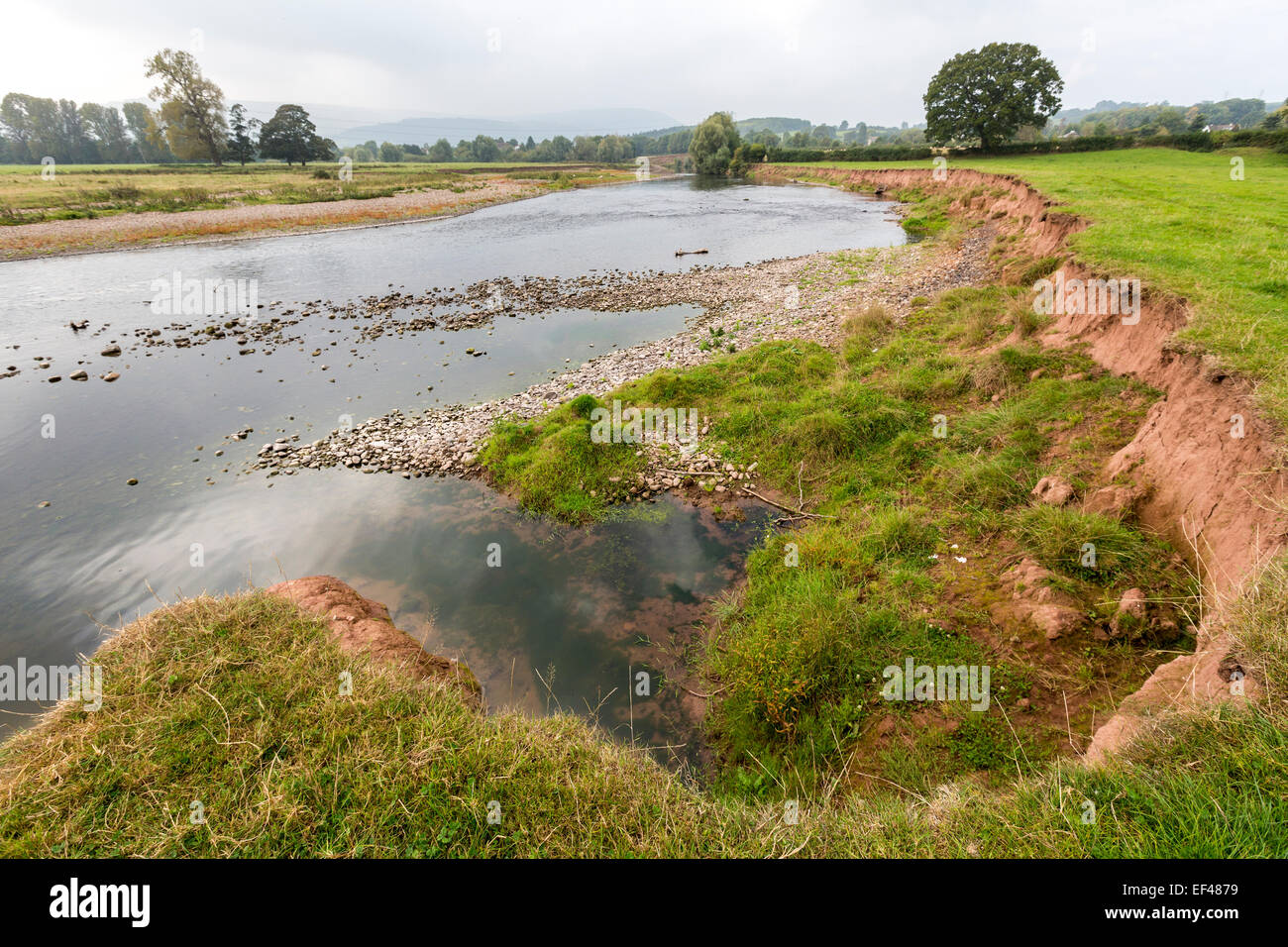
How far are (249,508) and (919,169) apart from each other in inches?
3059

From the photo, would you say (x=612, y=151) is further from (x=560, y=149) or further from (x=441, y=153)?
(x=441, y=153)

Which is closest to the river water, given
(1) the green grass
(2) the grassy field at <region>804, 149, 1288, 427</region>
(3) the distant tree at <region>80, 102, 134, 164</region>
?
(1) the green grass

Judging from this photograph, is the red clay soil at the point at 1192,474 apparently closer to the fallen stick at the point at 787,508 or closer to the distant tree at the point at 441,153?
the fallen stick at the point at 787,508

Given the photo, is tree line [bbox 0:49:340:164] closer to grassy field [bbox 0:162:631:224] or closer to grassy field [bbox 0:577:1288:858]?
grassy field [bbox 0:162:631:224]

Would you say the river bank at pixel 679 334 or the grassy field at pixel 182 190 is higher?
the grassy field at pixel 182 190

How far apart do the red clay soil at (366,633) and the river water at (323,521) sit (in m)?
0.84

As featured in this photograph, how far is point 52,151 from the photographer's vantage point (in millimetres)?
115375

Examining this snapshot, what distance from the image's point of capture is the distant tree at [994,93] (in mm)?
67562

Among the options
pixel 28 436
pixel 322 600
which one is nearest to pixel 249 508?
pixel 322 600

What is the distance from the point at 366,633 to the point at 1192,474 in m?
10.8

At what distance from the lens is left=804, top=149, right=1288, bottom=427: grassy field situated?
7469 mm

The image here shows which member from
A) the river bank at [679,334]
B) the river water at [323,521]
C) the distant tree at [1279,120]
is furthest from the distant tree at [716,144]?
the river water at [323,521]

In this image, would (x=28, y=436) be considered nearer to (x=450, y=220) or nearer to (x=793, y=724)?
(x=793, y=724)
